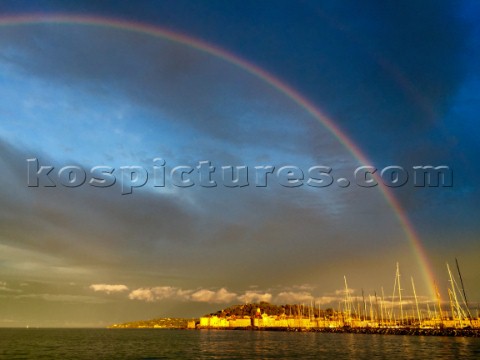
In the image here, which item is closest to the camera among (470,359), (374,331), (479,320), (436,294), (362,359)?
(470,359)

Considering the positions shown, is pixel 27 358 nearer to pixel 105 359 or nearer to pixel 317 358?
pixel 105 359

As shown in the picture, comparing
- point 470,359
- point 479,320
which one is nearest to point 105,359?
point 470,359

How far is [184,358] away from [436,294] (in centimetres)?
9141

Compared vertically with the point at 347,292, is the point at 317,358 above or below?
below

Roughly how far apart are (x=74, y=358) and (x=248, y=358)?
116ft

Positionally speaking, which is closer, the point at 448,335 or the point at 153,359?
the point at 153,359

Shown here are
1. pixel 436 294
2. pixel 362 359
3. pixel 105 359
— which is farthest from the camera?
pixel 436 294

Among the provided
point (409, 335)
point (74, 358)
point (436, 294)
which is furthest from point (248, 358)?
point (409, 335)

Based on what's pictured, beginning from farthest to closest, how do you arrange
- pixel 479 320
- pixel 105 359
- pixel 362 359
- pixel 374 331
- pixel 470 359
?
pixel 374 331, pixel 479 320, pixel 105 359, pixel 362 359, pixel 470 359

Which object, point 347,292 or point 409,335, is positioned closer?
point 409,335

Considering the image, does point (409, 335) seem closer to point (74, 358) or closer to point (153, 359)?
point (153, 359)

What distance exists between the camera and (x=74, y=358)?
84.6 meters

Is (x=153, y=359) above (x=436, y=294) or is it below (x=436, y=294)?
below

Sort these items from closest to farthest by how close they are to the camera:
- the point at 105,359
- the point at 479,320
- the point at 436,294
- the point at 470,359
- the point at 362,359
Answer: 1. the point at 470,359
2. the point at 362,359
3. the point at 105,359
4. the point at 436,294
5. the point at 479,320
